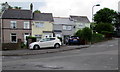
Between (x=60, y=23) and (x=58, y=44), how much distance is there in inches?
867

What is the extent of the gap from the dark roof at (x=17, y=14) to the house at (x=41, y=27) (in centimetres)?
149

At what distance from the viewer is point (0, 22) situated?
132 feet

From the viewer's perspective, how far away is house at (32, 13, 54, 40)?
42.2m

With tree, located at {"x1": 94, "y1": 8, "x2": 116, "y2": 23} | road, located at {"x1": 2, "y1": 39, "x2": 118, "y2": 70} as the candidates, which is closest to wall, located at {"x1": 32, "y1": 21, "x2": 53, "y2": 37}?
road, located at {"x1": 2, "y1": 39, "x2": 118, "y2": 70}

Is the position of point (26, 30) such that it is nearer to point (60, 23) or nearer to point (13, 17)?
point (13, 17)

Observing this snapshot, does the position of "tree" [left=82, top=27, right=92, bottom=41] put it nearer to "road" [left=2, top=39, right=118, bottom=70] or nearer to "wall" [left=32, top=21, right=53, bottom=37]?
"wall" [left=32, top=21, right=53, bottom=37]

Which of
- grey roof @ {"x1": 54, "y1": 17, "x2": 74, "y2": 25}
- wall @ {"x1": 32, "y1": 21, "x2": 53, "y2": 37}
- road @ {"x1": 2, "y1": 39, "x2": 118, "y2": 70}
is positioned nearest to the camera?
road @ {"x1": 2, "y1": 39, "x2": 118, "y2": 70}

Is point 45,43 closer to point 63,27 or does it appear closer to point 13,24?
point 13,24

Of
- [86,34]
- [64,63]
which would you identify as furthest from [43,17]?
[64,63]

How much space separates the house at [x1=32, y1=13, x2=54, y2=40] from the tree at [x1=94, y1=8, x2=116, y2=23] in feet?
149

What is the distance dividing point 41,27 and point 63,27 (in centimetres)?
798

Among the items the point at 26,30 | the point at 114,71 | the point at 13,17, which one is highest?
the point at 13,17

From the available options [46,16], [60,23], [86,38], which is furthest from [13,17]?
[86,38]

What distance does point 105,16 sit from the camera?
3327 inches
